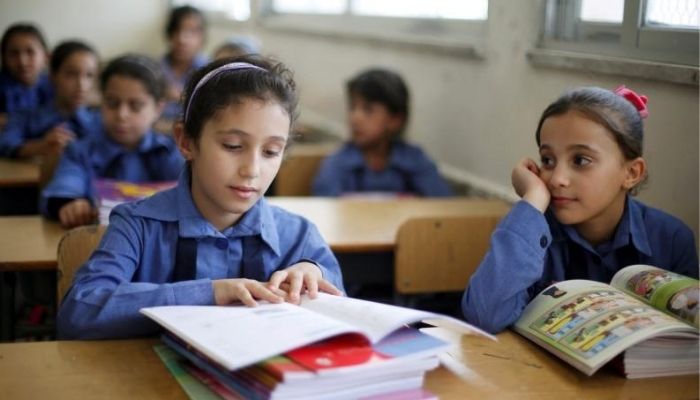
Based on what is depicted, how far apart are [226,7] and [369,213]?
171 inches

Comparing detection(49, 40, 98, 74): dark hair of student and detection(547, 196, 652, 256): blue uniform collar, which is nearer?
detection(547, 196, 652, 256): blue uniform collar

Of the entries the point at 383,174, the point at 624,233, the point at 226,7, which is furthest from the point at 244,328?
the point at 226,7

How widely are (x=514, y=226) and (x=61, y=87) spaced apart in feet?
10.4

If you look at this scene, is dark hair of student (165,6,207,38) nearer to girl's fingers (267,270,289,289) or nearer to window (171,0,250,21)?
window (171,0,250,21)

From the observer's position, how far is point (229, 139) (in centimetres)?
164

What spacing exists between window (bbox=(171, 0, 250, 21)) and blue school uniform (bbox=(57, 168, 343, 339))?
446cm

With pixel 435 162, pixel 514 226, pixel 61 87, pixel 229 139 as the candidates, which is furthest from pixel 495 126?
pixel 61 87

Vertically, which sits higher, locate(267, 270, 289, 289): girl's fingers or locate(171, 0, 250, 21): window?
locate(171, 0, 250, 21): window

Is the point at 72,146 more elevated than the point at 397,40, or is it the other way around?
the point at 397,40

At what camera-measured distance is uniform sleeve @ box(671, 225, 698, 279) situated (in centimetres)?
181

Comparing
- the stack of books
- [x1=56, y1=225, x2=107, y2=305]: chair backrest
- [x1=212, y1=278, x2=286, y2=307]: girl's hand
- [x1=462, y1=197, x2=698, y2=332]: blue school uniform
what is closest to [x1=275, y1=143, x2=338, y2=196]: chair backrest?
[x1=56, y1=225, x2=107, y2=305]: chair backrest

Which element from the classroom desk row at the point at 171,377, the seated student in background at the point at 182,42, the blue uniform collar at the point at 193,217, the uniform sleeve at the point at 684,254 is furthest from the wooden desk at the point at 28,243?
the seated student in background at the point at 182,42

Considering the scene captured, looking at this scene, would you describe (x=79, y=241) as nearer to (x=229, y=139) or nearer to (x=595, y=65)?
(x=229, y=139)

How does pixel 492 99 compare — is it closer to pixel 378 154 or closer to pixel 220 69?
pixel 378 154
